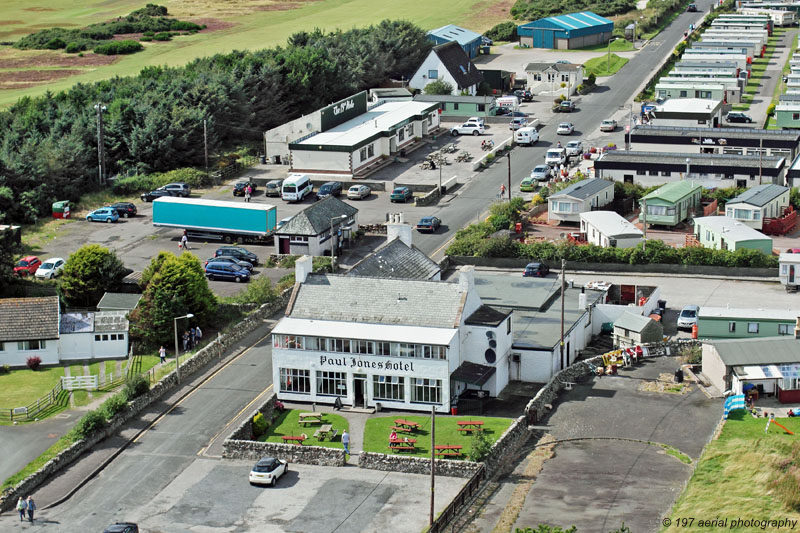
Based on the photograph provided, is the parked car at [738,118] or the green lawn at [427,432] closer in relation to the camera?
the green lawn at [427,432]

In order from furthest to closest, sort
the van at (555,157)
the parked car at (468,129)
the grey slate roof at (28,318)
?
the parked car at (468,129) < the van at (555,157) < the grey slate roof at (28,318)

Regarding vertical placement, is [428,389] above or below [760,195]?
below

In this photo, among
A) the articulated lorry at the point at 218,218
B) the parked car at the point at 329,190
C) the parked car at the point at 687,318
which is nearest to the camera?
the parked car at the point at 687,318

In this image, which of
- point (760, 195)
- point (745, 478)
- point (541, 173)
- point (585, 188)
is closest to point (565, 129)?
point (541, 173)

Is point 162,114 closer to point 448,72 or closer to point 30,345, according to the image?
point 448,72

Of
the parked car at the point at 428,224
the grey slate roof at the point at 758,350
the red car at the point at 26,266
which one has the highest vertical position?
the parked car at the point at 428,224

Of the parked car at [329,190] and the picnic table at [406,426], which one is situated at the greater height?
the parked car at [329,190]

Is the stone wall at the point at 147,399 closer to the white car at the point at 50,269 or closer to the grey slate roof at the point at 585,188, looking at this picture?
the white car at the point at 50,269

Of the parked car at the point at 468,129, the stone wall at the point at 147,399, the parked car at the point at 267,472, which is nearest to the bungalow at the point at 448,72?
the parked car at the point at 468,129
